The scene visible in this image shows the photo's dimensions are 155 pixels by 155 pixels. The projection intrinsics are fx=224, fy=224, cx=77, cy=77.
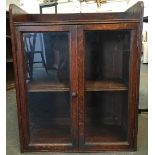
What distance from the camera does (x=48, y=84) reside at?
155 cm

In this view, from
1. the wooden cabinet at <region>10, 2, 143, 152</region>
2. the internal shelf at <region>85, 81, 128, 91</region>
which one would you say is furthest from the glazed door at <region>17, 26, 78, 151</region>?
the internal shelf at <region>85, 81, 128, 91</region>

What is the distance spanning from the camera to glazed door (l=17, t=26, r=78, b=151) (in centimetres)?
140

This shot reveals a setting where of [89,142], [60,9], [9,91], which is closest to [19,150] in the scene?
[89,142]

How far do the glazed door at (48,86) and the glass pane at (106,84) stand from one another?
0.37 ft

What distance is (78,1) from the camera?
712cm

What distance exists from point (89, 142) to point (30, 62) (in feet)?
2.20

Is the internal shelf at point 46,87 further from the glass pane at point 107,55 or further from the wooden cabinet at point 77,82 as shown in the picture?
the glass pane at point 107,55

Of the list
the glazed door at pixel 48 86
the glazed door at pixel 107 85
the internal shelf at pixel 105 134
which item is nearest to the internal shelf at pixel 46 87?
the glazed door at pixel 48 86

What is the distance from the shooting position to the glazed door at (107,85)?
1.39m

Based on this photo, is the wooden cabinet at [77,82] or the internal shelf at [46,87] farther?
the internal shelf at [46,87]

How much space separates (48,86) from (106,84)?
0.39 m

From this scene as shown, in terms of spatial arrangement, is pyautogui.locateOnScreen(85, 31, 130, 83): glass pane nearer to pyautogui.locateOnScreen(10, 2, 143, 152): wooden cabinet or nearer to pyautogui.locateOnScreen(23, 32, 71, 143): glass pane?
pyautogui.locateOnScreen(10, 2, 143, 152): wooden cabinet

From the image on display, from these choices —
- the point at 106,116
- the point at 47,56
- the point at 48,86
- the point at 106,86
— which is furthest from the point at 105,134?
the point at 47,56

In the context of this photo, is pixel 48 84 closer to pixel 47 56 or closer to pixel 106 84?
pixel 47 56
